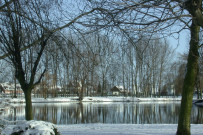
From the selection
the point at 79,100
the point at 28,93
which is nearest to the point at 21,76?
the point at 28,93

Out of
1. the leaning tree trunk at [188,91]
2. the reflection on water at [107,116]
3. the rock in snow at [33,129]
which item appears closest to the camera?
the rock in snow at [33,129]

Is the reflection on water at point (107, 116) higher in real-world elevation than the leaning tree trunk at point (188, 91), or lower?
lower

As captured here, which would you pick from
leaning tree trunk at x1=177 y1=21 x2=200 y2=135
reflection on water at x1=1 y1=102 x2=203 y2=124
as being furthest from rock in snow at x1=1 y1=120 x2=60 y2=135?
reflection on water at x1=1 y1=102 x2=203 y2=124

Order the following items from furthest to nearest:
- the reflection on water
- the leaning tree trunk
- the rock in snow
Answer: the reflection on water < the leaning tree trunk < the rock in snow

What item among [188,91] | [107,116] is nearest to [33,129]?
[188,91]

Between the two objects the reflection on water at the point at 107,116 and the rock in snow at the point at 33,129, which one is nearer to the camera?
the rock in snow at the point at 33,129

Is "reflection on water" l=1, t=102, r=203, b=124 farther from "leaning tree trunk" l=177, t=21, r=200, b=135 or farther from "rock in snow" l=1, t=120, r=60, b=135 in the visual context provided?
"leaning tree trunk" l=177, t=21, r=200, b=135

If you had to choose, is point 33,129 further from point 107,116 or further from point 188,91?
point 107,116

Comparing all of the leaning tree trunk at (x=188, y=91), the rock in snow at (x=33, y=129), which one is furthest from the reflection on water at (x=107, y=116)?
the leaning tree trunk at (x=188, y=91)

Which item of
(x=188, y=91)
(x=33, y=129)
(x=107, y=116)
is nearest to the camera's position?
(x=33, y=129)

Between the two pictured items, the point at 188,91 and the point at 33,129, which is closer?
the point at 33,129

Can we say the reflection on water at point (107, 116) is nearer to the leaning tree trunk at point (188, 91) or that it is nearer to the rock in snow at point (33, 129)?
the rock in snow at point (33, 129)

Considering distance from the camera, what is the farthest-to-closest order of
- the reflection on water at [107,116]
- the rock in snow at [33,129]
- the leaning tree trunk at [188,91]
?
the reflection on water at [107,116], the leaning tree trunk at [188,91], the rock in snow at [33,129]

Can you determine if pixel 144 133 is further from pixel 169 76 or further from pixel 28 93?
pixel 169 76
